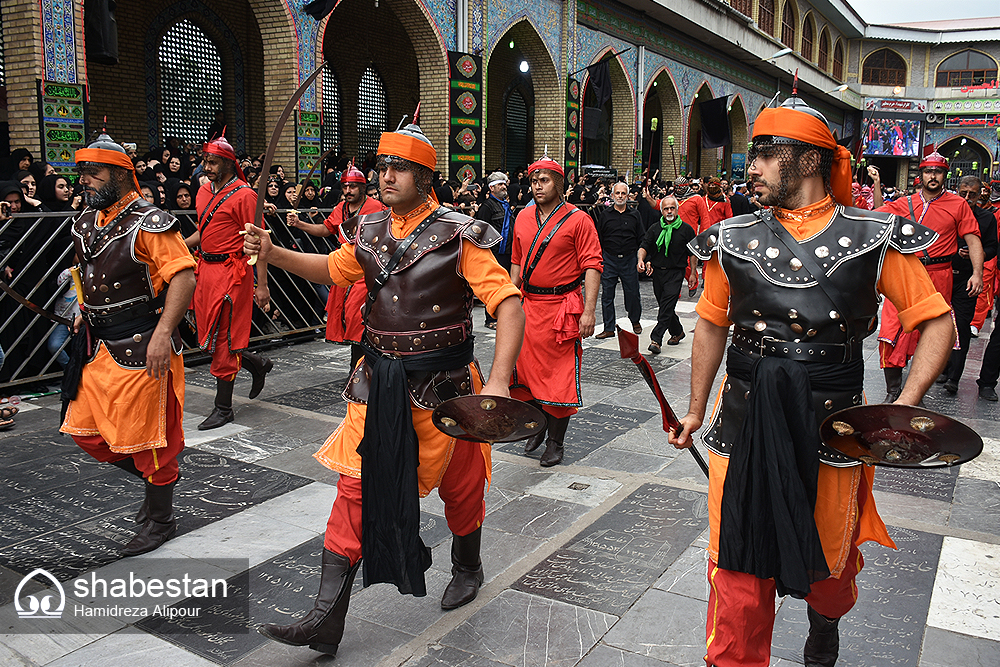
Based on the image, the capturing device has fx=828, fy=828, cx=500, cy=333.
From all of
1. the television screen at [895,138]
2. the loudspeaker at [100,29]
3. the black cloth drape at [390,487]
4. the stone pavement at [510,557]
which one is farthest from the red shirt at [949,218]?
the television screen at [895,138]

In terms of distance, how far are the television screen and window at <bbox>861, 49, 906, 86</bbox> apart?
2525 millimetres

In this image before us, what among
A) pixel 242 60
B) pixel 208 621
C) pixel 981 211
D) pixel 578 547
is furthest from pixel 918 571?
pixel 242 60

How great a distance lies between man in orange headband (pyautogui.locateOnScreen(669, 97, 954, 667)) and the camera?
2.48 meters

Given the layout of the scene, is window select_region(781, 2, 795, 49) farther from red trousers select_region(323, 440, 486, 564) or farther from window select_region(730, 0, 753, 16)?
red trousers select_region(323, 440, 486, 564)

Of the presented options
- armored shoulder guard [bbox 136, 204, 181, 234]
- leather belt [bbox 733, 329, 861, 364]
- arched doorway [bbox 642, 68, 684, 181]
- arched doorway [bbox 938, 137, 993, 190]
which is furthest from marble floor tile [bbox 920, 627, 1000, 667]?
arched doorway [bbox 938, 137, 993, 190]

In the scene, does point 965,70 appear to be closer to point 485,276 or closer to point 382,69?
point 382,69

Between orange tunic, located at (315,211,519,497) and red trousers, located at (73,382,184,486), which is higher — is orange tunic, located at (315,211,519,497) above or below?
above

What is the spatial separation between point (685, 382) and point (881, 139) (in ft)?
160

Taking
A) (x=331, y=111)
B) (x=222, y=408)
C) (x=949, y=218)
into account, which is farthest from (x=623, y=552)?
(x=331, y=111)

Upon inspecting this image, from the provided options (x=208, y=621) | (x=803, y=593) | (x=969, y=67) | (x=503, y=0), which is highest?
(x=969, y=67)

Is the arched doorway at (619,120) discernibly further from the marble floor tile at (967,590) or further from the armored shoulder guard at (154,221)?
the marble floor tile at (967,590)

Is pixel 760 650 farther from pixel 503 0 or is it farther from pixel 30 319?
pixel 503 0

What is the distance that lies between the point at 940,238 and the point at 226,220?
5.63 meters

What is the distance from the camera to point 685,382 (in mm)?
7852
